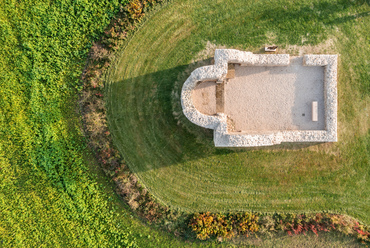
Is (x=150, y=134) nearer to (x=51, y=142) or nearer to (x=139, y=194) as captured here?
(x=139, y=194)

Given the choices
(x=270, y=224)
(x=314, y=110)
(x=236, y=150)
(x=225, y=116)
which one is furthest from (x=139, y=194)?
(x=314, y=110)

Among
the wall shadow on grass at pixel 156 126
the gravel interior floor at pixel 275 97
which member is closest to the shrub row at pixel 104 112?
the wall shadow on grass at pixel 156 126

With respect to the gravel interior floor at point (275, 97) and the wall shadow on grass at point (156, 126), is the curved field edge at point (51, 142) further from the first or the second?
the gravel interior floor at point (275, 97)

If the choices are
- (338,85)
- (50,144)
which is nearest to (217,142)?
(338,85)

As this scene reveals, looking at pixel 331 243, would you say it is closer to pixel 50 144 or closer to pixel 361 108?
pixel 361 108

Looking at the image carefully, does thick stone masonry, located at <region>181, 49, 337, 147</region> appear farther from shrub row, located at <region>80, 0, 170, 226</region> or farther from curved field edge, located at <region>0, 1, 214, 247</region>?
curved field edge, located at <region>0, 1, 214, 247</region>

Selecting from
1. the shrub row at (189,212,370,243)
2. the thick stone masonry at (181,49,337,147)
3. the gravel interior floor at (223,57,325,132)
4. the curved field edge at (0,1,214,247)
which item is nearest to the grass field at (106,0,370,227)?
the shrub row at (189,212,370,243)

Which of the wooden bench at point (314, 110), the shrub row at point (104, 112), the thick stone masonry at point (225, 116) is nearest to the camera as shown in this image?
the thick stone masonry at point (225, 116)
